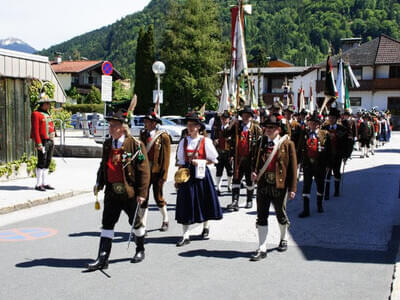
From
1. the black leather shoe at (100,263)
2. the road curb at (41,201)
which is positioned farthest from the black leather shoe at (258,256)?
the road curb at (41,201)

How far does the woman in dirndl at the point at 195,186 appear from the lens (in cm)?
712

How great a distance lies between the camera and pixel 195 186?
7168 mm

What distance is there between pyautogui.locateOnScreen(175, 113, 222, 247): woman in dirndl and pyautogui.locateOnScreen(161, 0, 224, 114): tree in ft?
143

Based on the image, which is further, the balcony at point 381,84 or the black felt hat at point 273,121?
the balcony at point 381,84

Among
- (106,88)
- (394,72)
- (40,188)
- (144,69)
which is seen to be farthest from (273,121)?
(394,72)

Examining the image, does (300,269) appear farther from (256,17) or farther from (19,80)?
(256,17)

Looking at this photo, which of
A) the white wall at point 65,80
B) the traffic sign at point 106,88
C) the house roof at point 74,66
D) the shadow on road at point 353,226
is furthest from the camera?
the house roof at point 74,66

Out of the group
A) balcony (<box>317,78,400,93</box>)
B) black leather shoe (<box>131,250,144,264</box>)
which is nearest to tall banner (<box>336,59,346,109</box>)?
black leather shoe (<box>131,250,144,264</box>)

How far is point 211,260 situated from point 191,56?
45.5 meters

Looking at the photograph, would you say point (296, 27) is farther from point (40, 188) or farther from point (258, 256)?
point (258, 256)

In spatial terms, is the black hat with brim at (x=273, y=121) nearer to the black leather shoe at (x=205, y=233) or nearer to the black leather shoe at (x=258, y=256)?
the black leather shoe at (x=258, y=256)

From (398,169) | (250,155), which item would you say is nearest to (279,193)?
(250,155)

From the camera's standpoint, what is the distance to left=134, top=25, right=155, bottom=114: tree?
51.7m

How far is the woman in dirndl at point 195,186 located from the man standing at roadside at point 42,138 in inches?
195
